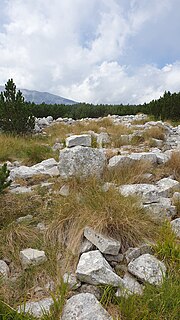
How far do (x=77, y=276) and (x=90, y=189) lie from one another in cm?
131

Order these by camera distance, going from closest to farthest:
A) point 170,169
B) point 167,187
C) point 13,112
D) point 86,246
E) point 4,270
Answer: point 4,270 → point 86,246 → point 167,187 → point 170,169 → point 13,112

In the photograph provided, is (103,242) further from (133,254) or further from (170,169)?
(170,169)

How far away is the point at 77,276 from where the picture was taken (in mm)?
2283

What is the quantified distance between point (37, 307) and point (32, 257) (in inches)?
20.1

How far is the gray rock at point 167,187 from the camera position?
144 inches

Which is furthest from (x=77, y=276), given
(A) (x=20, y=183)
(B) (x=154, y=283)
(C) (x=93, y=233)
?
(A) (x=20, y=183)

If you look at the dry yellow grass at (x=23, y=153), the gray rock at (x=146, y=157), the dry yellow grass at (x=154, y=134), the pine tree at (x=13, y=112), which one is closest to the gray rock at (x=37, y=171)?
the dry yellow grass at (x=23, y=153)

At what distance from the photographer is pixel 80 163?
4.12m

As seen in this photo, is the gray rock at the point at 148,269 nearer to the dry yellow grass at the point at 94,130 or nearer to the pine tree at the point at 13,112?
the dry yellow grass at the point at 94,130

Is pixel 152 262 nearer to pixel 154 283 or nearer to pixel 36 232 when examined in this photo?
pixel 154 283

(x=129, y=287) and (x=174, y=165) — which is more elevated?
(x=174, y=165)

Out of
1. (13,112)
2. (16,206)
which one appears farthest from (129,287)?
(13,112)

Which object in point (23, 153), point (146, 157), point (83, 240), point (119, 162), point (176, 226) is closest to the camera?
point (83, 240)

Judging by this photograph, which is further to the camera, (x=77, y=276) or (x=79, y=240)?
(x=79, y=240)
